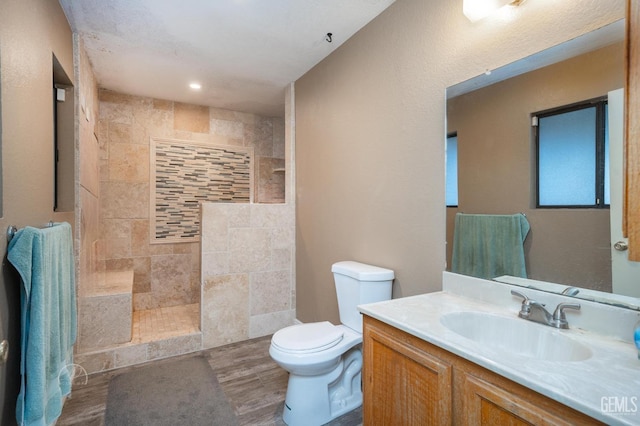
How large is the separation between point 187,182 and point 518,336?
11.7ft

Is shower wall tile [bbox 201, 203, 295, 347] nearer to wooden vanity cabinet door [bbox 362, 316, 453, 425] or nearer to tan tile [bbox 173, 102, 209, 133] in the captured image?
tan tile [bbox 173, 102, 209, 133]

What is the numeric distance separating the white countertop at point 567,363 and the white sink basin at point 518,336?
29 mm

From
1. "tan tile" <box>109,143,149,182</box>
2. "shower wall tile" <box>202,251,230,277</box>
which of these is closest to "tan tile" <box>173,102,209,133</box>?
"tan tile" <box>109,143,149,182</box>

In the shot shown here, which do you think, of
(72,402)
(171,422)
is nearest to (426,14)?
(171,422)

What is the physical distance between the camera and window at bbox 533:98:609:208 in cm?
112

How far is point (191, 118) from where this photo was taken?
378 cm

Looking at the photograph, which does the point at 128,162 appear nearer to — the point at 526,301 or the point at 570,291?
the point at 526,301

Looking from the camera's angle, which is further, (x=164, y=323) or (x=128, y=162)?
(x=128, y=162)

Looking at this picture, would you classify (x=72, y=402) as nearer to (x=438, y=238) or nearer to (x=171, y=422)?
(x=171, y=422)

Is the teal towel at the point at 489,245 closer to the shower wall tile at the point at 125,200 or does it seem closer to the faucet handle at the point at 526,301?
the faucet handle at the point at 526,301

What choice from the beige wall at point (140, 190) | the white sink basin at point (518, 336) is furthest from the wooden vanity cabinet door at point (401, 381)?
the beige wall at point (140, 190)

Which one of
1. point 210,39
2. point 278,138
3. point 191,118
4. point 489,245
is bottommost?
point 489,245

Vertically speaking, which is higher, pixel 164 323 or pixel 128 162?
Result: pixel 128 162

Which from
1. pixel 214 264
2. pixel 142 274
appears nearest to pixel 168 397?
pixel 214 264
